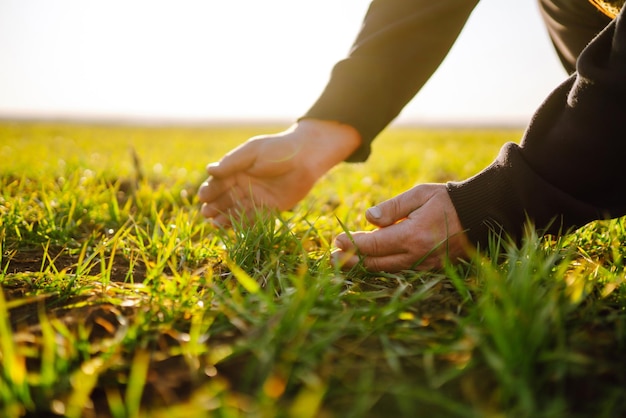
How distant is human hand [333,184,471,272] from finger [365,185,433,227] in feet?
0.04

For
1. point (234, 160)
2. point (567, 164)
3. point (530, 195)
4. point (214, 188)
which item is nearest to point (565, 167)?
point (567, 164)

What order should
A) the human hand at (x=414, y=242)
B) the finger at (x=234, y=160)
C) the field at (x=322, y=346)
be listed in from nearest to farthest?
1. the field at (x=322, y=346)
2. the human hand at (x=414, y=242)
3. the finger at (x=234, y=160)

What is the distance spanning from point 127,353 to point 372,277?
0.80m

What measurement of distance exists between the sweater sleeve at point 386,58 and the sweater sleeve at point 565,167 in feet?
2.48

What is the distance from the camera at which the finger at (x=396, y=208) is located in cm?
158

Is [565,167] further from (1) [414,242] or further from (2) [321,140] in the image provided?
(2) [321,140]

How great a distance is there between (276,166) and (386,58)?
75cm

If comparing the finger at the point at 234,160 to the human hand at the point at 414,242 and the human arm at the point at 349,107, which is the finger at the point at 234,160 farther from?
the human hand at the point at 414,242

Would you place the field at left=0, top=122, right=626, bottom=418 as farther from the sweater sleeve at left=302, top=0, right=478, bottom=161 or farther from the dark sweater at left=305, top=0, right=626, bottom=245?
the sweater sleeve at left=302, top=0, right=478, bottom=161

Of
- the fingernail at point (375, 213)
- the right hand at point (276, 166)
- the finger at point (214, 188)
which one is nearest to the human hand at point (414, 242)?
the fingernail at point (375, 213)

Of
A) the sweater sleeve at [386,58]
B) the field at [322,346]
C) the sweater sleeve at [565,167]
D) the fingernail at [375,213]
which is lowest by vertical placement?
the field at [322,346]

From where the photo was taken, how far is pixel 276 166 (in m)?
2.17

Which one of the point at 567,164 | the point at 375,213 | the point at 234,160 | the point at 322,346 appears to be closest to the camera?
Result: the point at 322,346

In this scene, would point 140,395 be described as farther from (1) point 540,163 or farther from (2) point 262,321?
(1) point 540,163
